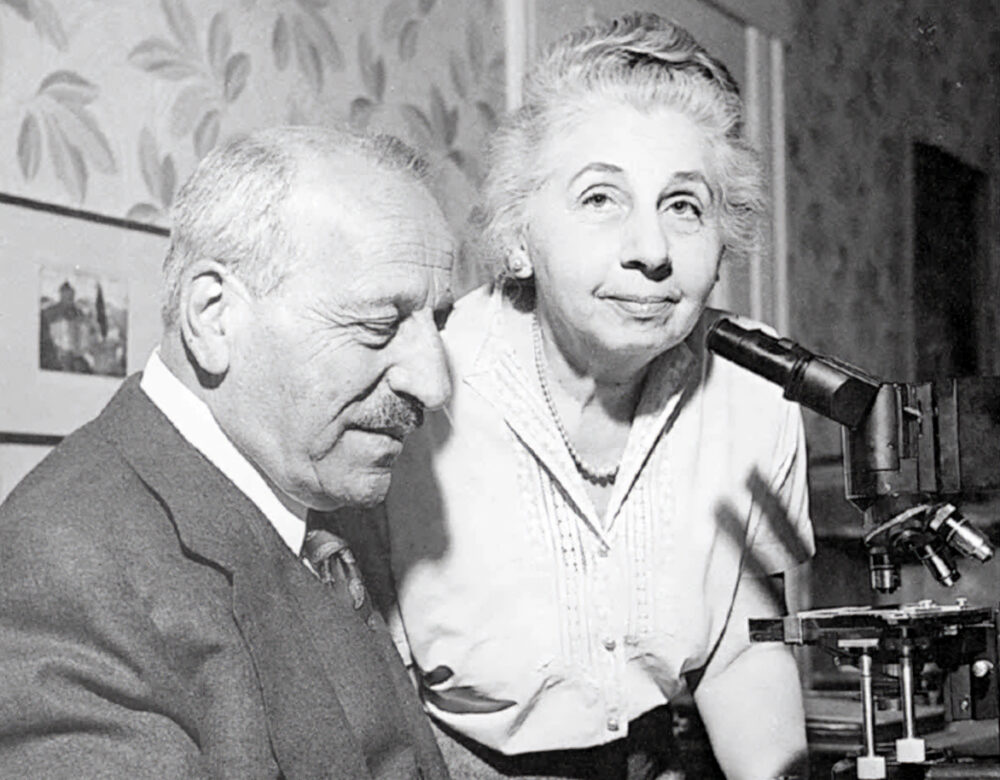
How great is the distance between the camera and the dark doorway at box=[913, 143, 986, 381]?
167 inches

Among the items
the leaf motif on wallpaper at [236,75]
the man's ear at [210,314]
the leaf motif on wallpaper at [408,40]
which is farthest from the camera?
the leaf motif on wallpaper at [408,40]

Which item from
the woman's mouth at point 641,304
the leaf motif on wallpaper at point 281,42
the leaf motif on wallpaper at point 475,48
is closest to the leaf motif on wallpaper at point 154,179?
the leaf motif on wallpaper at point 281,42

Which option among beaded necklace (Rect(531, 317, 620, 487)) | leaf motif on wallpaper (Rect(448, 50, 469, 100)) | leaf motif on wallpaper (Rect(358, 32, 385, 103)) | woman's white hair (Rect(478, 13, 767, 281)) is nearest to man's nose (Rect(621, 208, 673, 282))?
woman's white hair (Rect(478, 13, 767, 281))

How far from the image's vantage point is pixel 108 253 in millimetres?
1796

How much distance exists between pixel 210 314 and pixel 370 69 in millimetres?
1024

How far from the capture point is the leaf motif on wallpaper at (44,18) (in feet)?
5.49

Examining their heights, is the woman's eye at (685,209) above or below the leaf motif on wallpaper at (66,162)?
below

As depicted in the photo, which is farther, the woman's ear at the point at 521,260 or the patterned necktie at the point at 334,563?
the woman's ear at the point at 521,260

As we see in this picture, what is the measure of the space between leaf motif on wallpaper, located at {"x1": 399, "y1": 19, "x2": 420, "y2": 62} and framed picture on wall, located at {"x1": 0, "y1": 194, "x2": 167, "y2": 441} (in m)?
0.64

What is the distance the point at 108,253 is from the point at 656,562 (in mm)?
811

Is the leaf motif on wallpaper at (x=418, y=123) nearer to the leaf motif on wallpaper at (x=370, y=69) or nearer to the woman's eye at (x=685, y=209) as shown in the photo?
the leaf motif on wallpaper at (x=370, y=69)

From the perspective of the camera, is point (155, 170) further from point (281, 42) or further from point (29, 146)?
point (281, 42)

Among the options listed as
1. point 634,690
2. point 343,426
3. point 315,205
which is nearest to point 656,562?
point 634,690

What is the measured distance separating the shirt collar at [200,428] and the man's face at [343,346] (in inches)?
0.6
